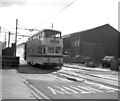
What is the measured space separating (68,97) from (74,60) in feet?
138

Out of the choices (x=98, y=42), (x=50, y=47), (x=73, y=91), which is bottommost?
(x=73, y=91)

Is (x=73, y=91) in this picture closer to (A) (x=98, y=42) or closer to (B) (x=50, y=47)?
(B) (x=50, y=47)

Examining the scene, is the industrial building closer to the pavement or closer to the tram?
the tram

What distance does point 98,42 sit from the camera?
58875 millimetres

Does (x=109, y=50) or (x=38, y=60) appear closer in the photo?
(x=38, y=60)

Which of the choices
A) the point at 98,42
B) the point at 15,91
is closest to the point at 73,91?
the point at 15,91

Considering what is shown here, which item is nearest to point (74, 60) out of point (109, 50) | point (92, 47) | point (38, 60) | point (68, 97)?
point (92, 47)

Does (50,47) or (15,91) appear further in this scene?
(50,47)

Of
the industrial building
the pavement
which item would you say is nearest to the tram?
the pavement

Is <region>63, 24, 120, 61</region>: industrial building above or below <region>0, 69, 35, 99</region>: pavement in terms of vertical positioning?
above

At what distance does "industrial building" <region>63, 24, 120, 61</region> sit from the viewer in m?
57.8

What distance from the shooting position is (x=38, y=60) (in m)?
27.6

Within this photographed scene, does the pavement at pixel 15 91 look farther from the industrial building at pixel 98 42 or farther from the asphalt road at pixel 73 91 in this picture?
the industrial building at pixel 98 42

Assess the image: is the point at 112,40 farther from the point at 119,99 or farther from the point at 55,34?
the point at 119,99
